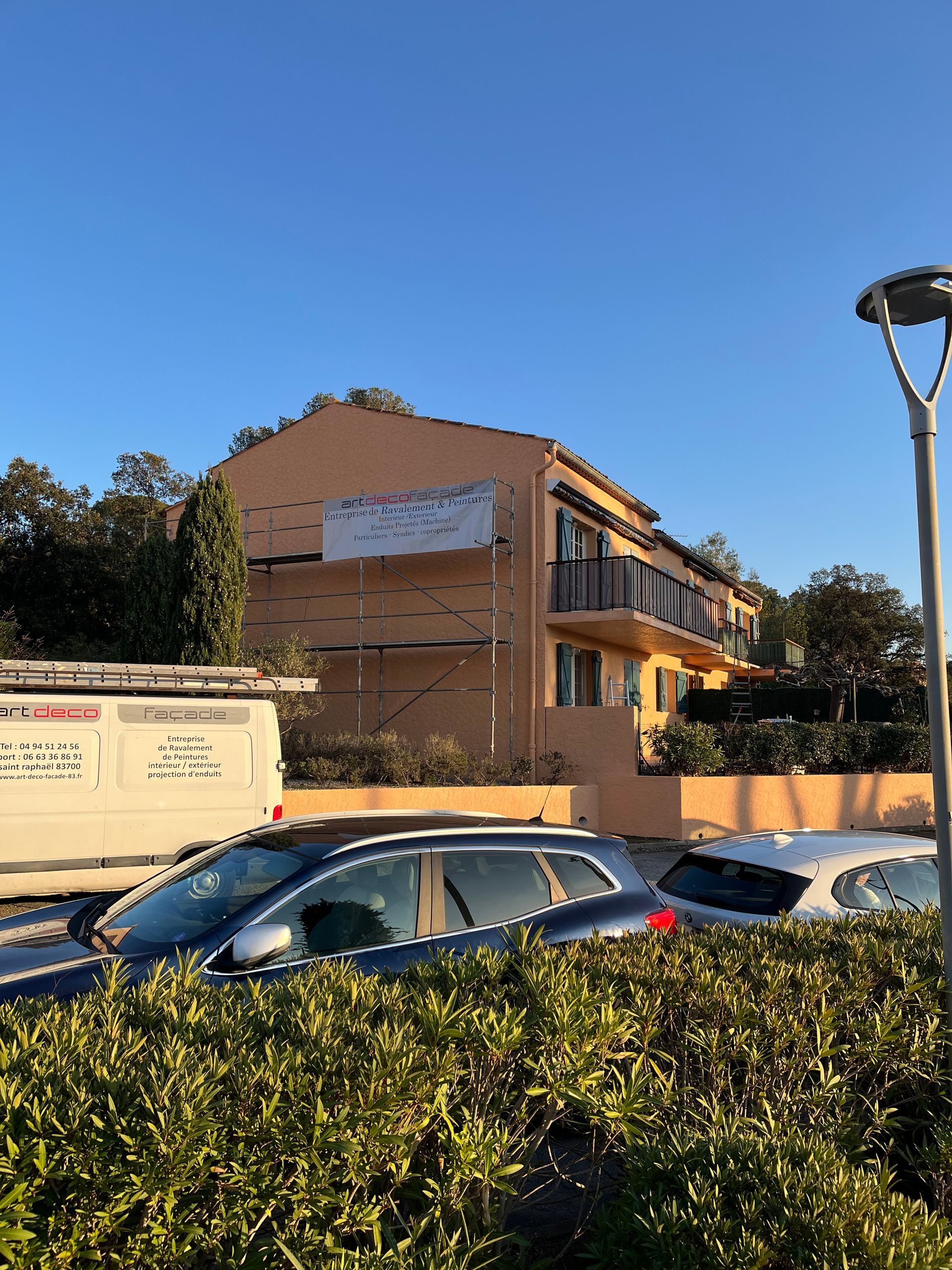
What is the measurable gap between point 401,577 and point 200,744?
38.3 feet

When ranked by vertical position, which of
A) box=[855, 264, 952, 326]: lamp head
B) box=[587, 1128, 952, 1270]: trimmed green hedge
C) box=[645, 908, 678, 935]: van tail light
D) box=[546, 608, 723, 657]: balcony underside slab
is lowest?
box=[587, 1128, 952, 1270]: trimmed green hedge

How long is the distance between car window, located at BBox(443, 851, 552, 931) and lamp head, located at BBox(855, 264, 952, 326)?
3.12 metres

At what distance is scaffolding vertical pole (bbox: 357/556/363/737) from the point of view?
20281 millimetres

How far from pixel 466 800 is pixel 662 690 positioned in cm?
1288

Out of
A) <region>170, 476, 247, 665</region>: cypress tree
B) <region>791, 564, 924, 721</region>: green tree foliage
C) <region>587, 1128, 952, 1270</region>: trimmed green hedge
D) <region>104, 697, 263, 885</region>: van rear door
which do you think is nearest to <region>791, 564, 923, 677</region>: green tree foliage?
<region>791, 564, 924, 721</region>: green tree foliage

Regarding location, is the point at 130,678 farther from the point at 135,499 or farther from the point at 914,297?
the point at 135,499

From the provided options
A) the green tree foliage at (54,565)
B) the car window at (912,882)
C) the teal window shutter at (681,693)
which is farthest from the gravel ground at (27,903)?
the teal window shutter at (681,693)

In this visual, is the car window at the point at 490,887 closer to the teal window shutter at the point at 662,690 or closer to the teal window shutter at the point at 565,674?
the teal window shutter at the point at 565,674

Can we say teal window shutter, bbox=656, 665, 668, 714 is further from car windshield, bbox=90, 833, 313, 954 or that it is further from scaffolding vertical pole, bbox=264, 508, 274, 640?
car windshield, bbox=90, 833, 313, 954

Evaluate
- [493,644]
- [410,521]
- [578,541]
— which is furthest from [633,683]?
[410,521]

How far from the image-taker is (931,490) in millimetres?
3836

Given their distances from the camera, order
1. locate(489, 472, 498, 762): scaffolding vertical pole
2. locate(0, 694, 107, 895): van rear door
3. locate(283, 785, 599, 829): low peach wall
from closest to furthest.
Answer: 1. locate(0, 694, 107, 895): van rear door
2. locate(283, 785, 599, 829): low peach wall
3. locate(489, 472, 498, 762): scaffolding vertical pole

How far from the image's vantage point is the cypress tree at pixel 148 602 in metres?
19.1

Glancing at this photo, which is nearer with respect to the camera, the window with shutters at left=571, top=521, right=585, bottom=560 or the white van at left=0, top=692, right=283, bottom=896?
the white van at left=0, top=692, right=283, bottom=896
